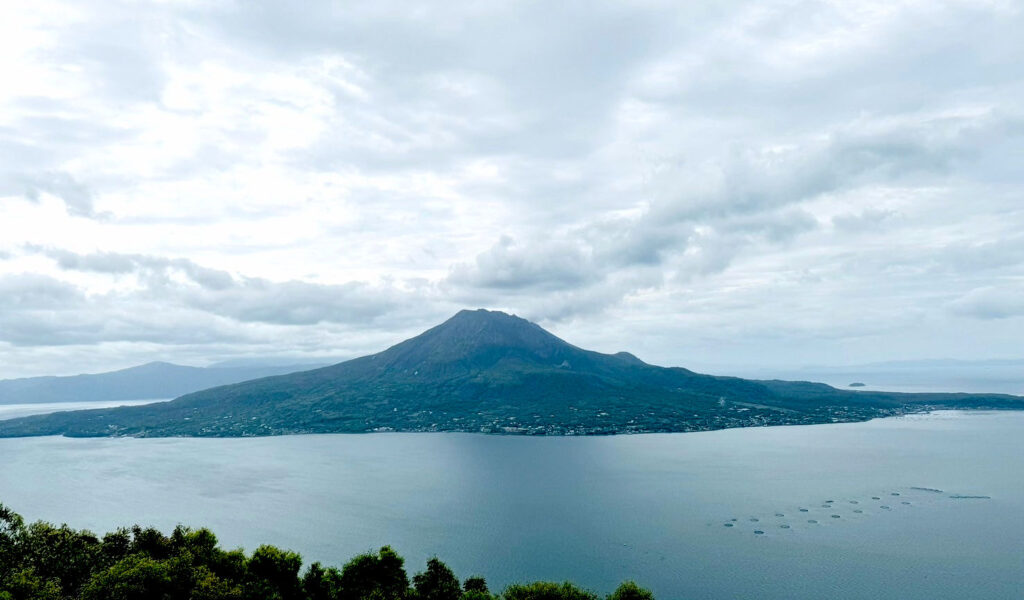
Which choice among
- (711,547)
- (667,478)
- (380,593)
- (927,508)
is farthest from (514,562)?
(927,508)

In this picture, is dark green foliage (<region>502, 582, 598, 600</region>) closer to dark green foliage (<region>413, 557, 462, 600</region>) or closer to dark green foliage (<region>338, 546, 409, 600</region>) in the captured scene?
dark green foliage (<region>413, 557, 462, 600</region>)

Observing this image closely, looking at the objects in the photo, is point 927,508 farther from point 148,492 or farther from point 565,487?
point 148,492

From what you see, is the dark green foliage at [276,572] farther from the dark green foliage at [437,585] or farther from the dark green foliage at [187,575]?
the dark green foliage at [437,585]

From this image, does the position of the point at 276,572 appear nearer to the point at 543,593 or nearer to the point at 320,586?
the point at 320,586

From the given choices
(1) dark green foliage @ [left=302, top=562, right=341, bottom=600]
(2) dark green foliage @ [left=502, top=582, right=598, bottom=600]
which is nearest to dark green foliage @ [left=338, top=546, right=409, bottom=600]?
(1) dark green foliage @ [left=302, top=562, right=341, bottom=600]

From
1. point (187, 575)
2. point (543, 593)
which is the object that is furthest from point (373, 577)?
point (543, 593)

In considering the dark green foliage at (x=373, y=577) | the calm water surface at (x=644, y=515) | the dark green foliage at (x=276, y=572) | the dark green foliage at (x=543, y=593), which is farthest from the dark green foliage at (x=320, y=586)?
the calm water surface at (x=644, y=515)
